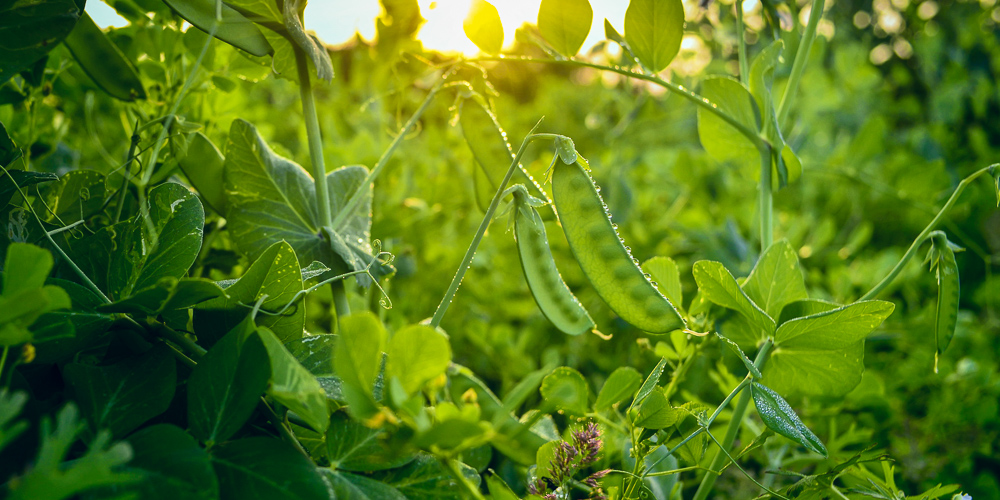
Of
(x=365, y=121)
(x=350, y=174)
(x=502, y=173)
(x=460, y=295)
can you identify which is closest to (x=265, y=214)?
(x=350, y=174)

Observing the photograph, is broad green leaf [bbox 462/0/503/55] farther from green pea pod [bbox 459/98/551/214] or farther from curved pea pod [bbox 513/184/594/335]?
curved pea pod [bbox 513/184/594/335]

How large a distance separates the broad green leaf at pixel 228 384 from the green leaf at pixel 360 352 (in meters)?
0.08

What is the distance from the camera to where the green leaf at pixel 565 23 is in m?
0.60

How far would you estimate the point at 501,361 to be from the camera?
1086 mm

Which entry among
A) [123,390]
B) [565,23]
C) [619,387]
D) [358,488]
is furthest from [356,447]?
[565,23]

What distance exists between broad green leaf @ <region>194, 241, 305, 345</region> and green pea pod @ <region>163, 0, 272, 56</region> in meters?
0.20

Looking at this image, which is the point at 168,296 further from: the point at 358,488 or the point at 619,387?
the point at 619,387

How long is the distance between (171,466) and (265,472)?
5cm

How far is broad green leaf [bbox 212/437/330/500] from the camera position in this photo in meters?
0.33

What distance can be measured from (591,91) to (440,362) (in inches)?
102

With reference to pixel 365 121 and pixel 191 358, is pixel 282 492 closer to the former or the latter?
pixel 191 358

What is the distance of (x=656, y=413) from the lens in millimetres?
454

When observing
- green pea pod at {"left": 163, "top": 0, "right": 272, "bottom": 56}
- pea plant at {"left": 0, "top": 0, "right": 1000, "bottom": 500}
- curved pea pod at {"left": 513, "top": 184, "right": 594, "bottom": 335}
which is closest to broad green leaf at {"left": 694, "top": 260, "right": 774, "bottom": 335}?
pea plant at {"left": 0, "top": 0, "right": 1000, "bottom": 500}

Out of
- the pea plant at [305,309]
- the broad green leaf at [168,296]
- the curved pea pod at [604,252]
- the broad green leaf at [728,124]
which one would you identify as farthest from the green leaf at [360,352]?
the broad green leaf at [728,124]
